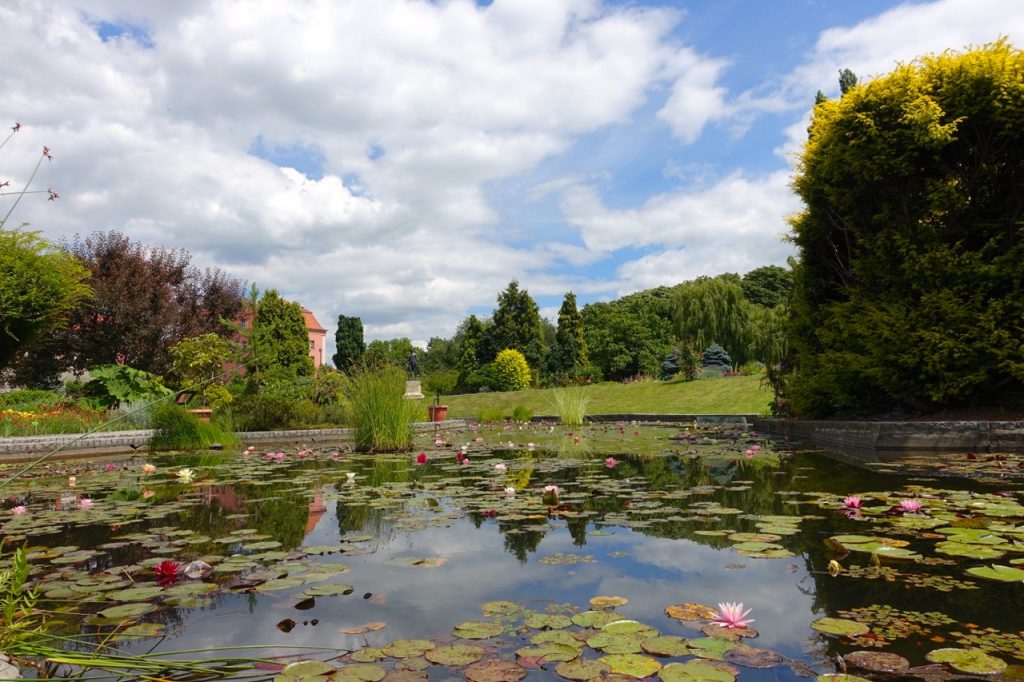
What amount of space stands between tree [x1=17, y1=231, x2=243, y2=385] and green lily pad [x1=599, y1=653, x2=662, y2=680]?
15.3m

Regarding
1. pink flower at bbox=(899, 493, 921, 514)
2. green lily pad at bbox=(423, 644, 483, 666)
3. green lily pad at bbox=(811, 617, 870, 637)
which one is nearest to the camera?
green lily pad at bbox=(423, 644, 483, 666)

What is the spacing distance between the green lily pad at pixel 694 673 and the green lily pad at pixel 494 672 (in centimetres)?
34

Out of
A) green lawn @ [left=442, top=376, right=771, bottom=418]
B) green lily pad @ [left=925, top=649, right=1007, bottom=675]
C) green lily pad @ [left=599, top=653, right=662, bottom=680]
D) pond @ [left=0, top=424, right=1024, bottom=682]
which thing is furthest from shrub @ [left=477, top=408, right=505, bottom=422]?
green lily pad @ [left=925, top=649, right=1007, bottom=675]

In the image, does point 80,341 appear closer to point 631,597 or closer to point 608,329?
point 631,597

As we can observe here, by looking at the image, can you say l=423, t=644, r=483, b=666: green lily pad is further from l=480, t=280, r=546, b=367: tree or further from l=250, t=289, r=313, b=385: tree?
l=480, t=280, r=546, b=367: tree

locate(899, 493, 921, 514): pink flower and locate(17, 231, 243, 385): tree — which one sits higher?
locate(17, 231, 243, 385): tree

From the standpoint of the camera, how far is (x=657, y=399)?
18.6 meters

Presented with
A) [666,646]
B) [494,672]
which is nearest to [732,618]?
[666,646]

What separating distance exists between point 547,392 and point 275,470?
1618 centimetres

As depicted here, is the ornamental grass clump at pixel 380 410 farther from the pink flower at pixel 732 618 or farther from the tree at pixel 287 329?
the tree at pixel 287 329

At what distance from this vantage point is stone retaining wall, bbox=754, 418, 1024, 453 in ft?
19.1

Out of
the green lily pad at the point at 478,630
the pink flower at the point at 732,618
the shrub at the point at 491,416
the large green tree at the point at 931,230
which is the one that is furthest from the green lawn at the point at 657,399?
the green lily pad at the point at 478,630

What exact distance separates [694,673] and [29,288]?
40.7 feet

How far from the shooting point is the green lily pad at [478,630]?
5.38 feet
